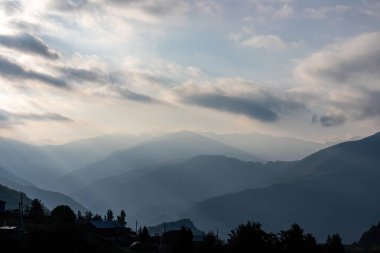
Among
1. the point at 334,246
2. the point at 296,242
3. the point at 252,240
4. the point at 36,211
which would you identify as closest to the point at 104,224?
the point at 36,211

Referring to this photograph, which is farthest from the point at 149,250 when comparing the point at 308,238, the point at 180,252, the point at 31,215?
the point at 308,238

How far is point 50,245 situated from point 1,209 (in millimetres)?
41765

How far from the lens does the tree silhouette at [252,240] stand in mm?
67125

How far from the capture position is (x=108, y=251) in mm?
68000

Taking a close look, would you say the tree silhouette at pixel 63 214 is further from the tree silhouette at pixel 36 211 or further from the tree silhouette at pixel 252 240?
the tree silhouette at pixel 252 240

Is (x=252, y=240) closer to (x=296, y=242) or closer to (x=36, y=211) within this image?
(x=296, y=242)

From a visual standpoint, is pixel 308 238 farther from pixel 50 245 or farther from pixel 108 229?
pixel 108 229

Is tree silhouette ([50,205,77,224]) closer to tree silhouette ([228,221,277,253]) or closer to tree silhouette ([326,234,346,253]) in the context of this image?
tree silhouette ([228,221,277,253])

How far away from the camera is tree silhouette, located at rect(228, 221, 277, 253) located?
220ft

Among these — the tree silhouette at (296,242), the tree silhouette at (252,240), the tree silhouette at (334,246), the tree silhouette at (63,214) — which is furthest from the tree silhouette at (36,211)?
the tree silhouette at (334,246)

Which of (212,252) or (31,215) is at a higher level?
(31,215)

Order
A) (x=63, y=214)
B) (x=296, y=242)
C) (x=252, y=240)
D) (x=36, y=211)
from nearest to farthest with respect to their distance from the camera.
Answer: (x=252, y=240)
(x=296, y=242)
(x=63, y=214)
(x=36, y=211)

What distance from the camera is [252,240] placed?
220ft

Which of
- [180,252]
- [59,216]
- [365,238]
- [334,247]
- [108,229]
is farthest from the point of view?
[365,238]
